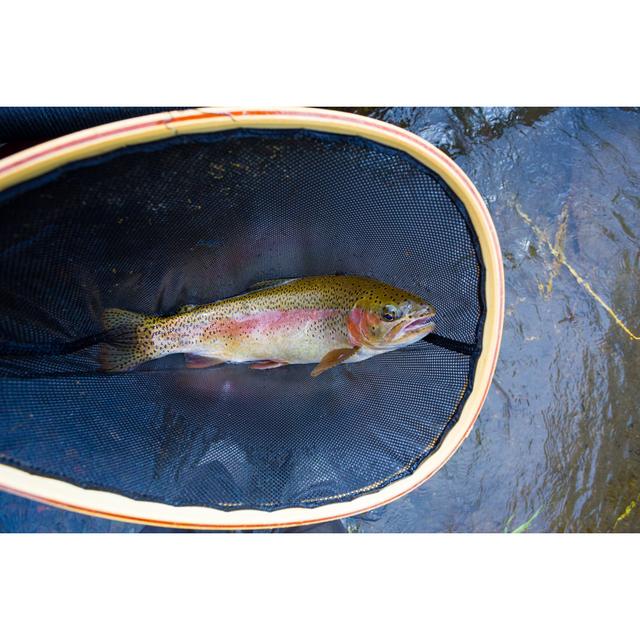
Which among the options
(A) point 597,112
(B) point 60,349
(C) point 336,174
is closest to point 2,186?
(B) point 60,349

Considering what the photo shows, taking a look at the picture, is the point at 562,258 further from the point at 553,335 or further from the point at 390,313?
the point at 390,313

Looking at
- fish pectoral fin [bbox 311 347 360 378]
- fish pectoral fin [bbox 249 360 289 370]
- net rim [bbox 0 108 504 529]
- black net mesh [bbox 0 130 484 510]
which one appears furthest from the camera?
fish pectoral fin [bbox 249 360 289 370]

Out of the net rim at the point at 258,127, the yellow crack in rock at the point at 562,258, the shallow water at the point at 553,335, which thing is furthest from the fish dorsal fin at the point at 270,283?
the yellow crack in rock at the point at 562,258

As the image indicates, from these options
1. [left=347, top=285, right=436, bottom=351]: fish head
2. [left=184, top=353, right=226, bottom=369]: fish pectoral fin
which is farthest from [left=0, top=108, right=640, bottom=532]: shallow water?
[left=184, top=353, right=226, bottom=369]: fish pectoral fin

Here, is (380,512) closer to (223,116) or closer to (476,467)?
(476,467)

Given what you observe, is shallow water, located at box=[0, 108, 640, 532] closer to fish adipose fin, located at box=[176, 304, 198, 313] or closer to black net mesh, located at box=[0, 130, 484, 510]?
black net mesh, located at box=[0, 130, 484, 510]

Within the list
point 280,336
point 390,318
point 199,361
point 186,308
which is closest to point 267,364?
point 280,336

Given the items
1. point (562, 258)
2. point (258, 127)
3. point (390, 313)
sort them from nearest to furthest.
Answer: point (258, 127), point (390, 313), point (562, 258)
